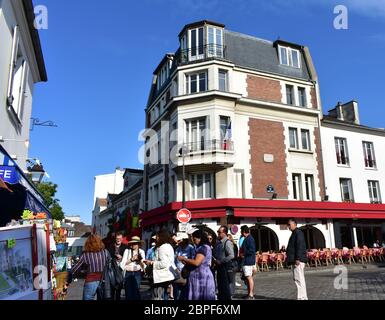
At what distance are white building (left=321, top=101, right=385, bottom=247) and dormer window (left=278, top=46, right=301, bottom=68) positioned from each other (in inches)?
176

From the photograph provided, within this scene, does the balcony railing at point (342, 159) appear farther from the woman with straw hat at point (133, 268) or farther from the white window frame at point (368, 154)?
the woman with straw hat at point (133, 268)

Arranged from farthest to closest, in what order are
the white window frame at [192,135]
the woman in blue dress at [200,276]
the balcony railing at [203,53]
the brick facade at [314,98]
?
the brick facade at [314,98]
the balcony railing at [203,53]
the white window frame at [192,135]
the woman in blue dress at [200,276]

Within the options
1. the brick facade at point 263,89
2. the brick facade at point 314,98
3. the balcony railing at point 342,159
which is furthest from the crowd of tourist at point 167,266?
the brick facade at point 314,98

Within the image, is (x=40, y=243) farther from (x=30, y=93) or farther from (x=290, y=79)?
(x=290, y=79)

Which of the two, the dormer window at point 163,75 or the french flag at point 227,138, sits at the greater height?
the dormer window at point 163,75

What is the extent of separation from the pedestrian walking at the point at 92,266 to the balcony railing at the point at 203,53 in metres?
17.2

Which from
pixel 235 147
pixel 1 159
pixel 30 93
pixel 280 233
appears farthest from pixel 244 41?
pixel 1 159

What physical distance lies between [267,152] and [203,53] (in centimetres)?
729

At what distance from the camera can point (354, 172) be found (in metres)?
23.1

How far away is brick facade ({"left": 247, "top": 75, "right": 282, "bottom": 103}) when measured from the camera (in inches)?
864

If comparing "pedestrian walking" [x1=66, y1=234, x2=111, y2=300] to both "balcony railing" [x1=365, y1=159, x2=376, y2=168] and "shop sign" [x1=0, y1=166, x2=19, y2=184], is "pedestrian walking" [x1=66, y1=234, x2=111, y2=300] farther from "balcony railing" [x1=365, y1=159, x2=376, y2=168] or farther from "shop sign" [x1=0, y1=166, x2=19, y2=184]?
"balcony railing" [x1=365, y1=159, x2=376, y2=168]

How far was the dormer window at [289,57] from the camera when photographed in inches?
944

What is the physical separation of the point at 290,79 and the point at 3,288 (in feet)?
72.3

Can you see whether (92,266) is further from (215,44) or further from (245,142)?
(215,44)
